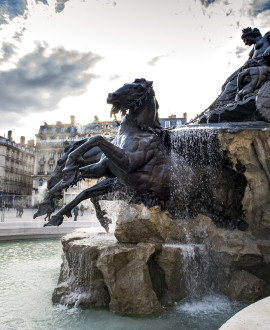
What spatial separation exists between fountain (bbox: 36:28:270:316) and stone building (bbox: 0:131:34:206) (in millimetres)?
62979

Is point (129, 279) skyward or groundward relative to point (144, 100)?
groundward

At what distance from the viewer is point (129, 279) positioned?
4379 millimetres

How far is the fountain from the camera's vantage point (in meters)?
4.59

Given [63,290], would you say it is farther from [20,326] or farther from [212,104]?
[212,104]

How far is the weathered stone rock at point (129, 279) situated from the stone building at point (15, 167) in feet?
210

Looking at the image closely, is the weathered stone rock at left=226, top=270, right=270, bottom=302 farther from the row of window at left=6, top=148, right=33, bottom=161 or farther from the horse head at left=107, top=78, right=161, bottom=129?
the row of window at left=6, top=148, right=33, bottom=161

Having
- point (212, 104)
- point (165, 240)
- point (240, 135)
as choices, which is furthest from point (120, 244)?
point (212, 104)

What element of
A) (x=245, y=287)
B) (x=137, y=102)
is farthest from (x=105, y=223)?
(x=245, y=287)

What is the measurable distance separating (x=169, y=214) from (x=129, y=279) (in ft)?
4.42

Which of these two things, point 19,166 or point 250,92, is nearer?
point 250,92

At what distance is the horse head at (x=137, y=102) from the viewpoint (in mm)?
5762

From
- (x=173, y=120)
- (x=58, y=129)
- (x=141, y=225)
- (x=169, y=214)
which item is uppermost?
(x=58, y=129)

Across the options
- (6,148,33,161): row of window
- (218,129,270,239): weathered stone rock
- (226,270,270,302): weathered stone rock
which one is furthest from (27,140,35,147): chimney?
(226,270,270,302): weathered stone rock

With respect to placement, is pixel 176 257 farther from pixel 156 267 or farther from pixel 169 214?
pixel 169 214
